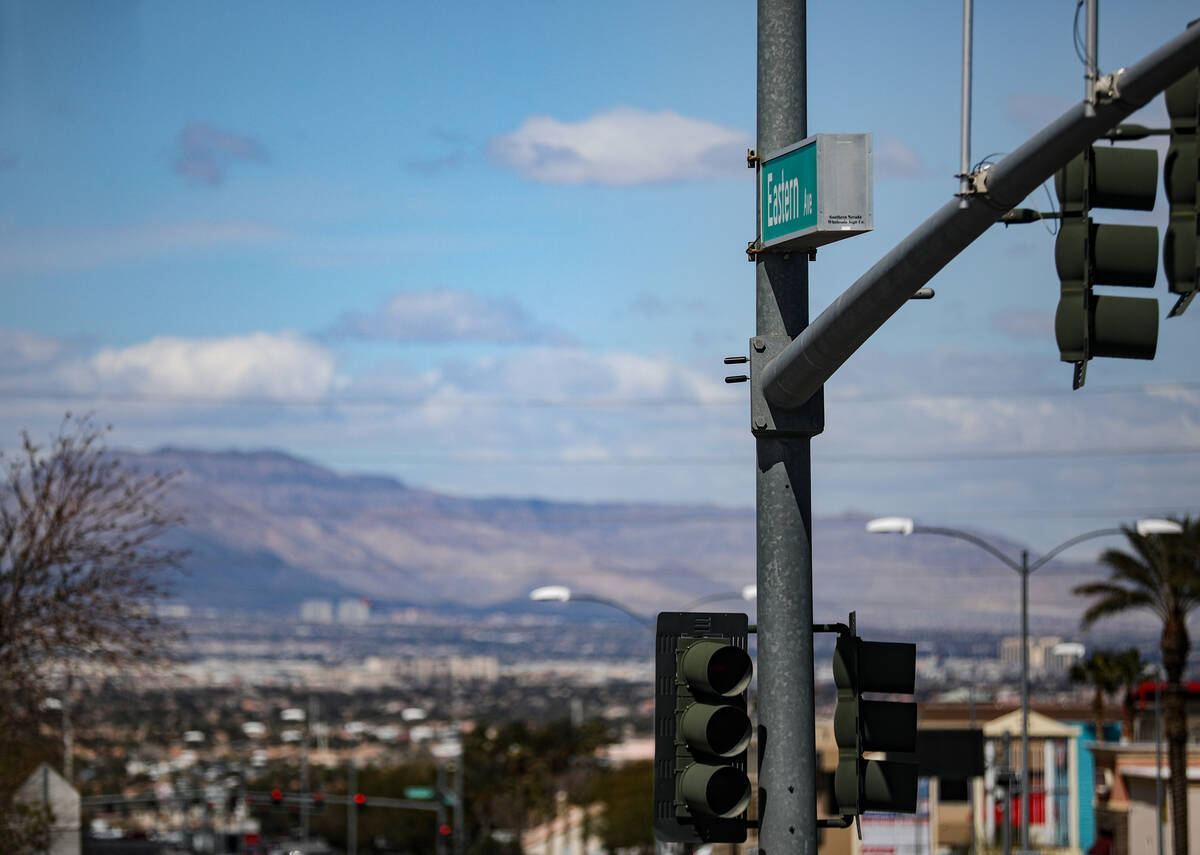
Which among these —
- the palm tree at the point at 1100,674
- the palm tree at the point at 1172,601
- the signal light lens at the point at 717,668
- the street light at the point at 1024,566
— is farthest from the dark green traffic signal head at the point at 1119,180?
the palm tree at the point at 1100,674

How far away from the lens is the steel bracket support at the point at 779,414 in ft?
30.0

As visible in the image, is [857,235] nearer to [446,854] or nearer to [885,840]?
[885,840]

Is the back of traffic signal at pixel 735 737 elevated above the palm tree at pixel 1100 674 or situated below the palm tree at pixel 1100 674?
above

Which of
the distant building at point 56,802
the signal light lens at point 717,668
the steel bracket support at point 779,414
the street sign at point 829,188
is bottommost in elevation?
the distant building at point 56,802

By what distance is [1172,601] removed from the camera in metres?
54.0

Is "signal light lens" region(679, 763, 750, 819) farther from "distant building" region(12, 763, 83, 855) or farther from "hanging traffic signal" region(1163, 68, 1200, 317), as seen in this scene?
"distant building" region(12, 763, 83, 855)

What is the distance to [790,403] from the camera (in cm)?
902

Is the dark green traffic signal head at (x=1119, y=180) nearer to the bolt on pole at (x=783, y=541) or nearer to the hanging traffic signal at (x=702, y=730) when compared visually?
the bolt on pole at (x=783, y=541)

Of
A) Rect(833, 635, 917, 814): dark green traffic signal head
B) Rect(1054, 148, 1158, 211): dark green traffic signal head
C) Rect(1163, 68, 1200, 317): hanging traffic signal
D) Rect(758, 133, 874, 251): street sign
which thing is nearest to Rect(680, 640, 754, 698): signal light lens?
Rect(833, 635, 917, 814): dark green traffic signal head

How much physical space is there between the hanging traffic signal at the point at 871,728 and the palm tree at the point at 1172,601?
44.0 m

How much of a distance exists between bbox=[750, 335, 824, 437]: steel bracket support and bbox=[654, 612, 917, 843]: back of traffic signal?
3.79 feet

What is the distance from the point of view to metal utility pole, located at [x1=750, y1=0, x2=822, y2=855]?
9031mm

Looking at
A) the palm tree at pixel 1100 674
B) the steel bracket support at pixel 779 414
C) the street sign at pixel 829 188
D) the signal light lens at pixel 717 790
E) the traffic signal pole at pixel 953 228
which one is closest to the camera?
the traffic signal pole at pixel 953 228

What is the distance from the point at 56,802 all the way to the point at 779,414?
2895cm
